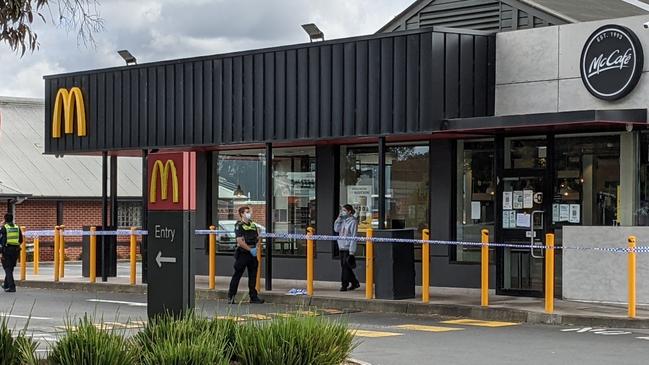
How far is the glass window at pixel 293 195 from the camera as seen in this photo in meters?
23.9

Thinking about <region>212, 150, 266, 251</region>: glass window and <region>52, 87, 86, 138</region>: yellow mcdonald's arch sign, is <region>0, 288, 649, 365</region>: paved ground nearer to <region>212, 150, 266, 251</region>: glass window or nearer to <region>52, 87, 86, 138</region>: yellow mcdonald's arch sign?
<region>212, 150, 266, 251</region>: glass window

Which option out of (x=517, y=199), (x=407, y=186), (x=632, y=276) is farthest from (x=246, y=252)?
(x=632, y=276)

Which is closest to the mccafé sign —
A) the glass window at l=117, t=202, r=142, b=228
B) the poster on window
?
the poster on window

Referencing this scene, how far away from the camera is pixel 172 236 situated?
34.4 feet

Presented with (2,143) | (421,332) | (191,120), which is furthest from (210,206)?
(2,143)

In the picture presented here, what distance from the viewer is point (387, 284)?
18875 millimetres

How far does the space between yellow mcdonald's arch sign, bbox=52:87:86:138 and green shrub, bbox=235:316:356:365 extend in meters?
16.1

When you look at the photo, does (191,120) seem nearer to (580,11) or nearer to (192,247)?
(580,11)

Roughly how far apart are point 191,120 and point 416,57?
19.2 feet

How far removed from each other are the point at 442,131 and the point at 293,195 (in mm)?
6154

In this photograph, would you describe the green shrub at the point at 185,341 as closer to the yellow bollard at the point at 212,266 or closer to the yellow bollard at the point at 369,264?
the yellow bollard at the point at 369,264

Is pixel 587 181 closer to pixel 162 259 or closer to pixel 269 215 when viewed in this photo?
pixel 269 215

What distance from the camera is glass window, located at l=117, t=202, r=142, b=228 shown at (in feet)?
142

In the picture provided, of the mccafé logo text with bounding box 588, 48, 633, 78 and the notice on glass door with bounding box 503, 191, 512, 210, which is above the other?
the mccafé logo text with bounding box 588, 48, 633, 78
